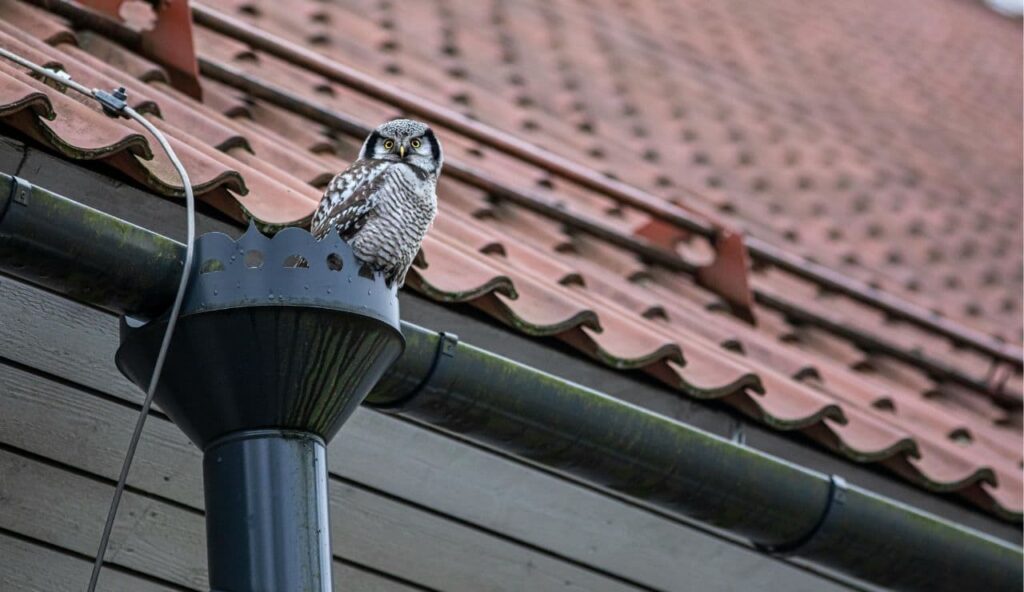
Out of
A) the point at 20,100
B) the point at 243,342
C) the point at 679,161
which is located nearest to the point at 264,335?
the point at 243,342

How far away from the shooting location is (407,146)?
317 centimetres

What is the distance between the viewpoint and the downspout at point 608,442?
2.21 metres

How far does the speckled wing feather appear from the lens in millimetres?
2771

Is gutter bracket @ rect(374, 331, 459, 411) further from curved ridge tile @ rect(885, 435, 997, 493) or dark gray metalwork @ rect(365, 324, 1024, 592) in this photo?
curved ridge tile @ rect(885, 435, 997, 493)

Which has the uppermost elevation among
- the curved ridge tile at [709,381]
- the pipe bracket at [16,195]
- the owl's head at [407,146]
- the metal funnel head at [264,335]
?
the pipe bracket at [16,195]

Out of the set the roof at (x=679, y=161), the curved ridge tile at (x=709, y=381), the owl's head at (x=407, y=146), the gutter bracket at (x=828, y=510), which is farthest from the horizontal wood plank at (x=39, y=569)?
the gutter bracket at (x=828, y=510)

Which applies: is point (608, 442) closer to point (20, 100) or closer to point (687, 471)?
point (687, 471)

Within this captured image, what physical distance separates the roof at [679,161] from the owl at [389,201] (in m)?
0.10

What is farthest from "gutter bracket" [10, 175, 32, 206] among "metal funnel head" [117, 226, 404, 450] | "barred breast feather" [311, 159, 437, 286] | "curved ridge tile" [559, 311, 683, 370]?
"curved ridge tile" [559, 311, 683, 370]

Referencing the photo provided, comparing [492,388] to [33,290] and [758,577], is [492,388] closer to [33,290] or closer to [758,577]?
[33,290]

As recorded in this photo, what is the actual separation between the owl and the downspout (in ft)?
0.61

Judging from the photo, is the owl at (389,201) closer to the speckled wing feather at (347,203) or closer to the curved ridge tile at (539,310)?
the speckled wing feather at (347,203)

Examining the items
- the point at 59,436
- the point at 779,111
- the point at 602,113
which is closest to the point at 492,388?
the point at 59,436

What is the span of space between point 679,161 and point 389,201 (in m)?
2.90
